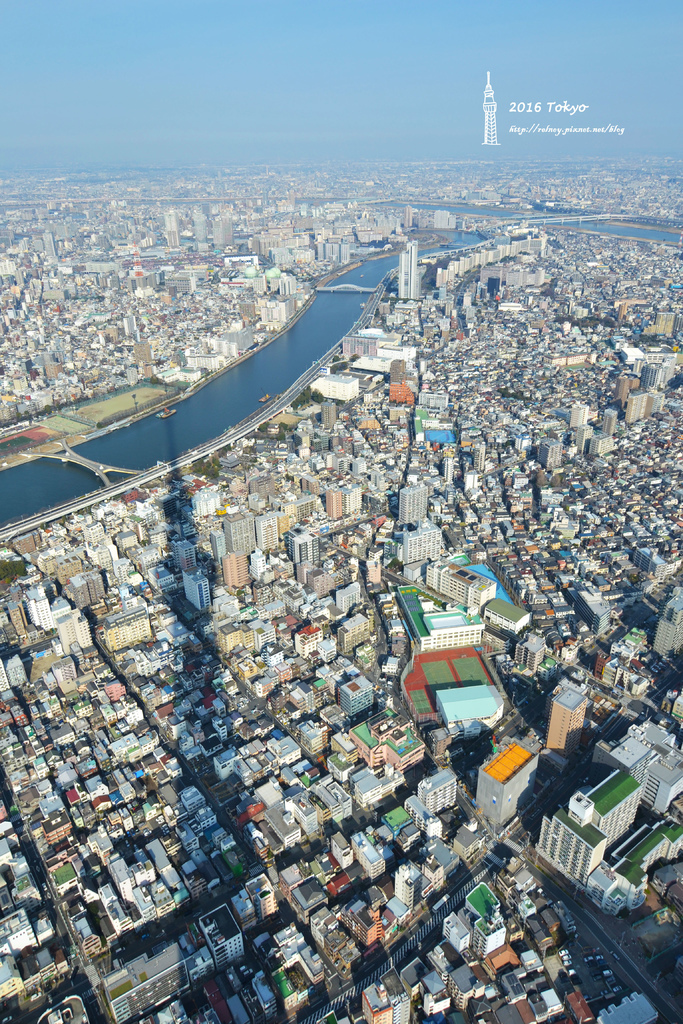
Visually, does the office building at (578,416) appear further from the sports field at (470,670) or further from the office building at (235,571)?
the office building at (235,571)

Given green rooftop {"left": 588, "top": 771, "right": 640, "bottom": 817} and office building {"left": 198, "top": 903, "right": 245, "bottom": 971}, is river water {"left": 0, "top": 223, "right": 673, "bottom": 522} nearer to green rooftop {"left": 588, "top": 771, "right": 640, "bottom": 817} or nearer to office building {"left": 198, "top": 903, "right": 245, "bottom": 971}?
office building {"left": 198, "top": 903, "right": 245, "bottom": 971}

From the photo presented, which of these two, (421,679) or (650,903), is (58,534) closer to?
(421,679)

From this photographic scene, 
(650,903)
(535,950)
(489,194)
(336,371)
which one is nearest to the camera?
(535,950)

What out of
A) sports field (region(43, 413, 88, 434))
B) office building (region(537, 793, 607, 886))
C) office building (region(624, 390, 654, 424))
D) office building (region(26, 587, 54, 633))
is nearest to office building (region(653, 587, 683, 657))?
office building (region(537, 793, 607, 886))

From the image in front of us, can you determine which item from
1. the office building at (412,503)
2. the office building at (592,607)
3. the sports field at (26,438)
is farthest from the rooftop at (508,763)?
the sports field at (26,438)

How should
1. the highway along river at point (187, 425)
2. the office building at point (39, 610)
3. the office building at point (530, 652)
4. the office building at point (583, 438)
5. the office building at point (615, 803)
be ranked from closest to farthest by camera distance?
the office building at point (615, 803), the office building at point (530, 652), the office building at point (39, 610), the highway along river at point (187, 425), the office building at point (583, 438)

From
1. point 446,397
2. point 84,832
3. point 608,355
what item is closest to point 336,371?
point 446,397

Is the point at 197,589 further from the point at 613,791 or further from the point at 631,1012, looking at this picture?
the point at 631,1012
